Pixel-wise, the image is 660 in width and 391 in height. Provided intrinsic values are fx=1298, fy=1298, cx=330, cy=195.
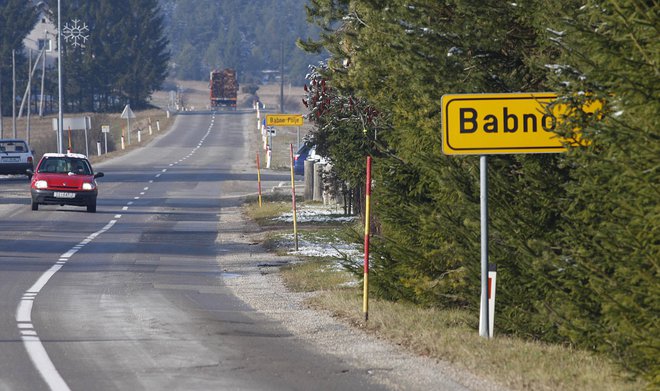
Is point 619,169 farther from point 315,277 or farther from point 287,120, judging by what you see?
point 287,120

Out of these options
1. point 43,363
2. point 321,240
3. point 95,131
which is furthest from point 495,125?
point 95,131

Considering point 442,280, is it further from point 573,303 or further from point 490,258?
point 573,303

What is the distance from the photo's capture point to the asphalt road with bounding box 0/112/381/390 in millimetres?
10188

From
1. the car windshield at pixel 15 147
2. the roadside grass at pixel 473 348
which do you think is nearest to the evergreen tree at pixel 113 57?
the car windshield at pixel 15 147

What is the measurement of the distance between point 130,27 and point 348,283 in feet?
382

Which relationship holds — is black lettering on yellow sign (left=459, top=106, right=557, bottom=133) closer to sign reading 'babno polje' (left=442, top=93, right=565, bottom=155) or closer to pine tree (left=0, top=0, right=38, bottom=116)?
sign reading 'babno polje' (left=442, top=93, right=565, bottom=155)

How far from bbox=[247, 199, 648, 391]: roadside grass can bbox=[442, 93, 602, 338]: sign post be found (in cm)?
65

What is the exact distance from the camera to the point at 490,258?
1199 cm

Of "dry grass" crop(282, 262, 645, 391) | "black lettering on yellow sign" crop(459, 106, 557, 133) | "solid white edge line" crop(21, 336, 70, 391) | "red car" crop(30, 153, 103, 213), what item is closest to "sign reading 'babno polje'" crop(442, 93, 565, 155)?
"black lettering on yellow sign" crop(459, 106, 557, 133)

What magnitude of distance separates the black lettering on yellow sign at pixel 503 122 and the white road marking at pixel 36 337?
408 centimetres

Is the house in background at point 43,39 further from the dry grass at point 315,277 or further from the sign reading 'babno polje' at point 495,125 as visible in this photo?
the sign reading 'babno polje' at point 495,125

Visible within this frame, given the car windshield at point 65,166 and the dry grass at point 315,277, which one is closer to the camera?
the dry grass at point 315,277

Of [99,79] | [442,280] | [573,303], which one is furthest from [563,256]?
[99,79]

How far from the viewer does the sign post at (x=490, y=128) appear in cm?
1113
